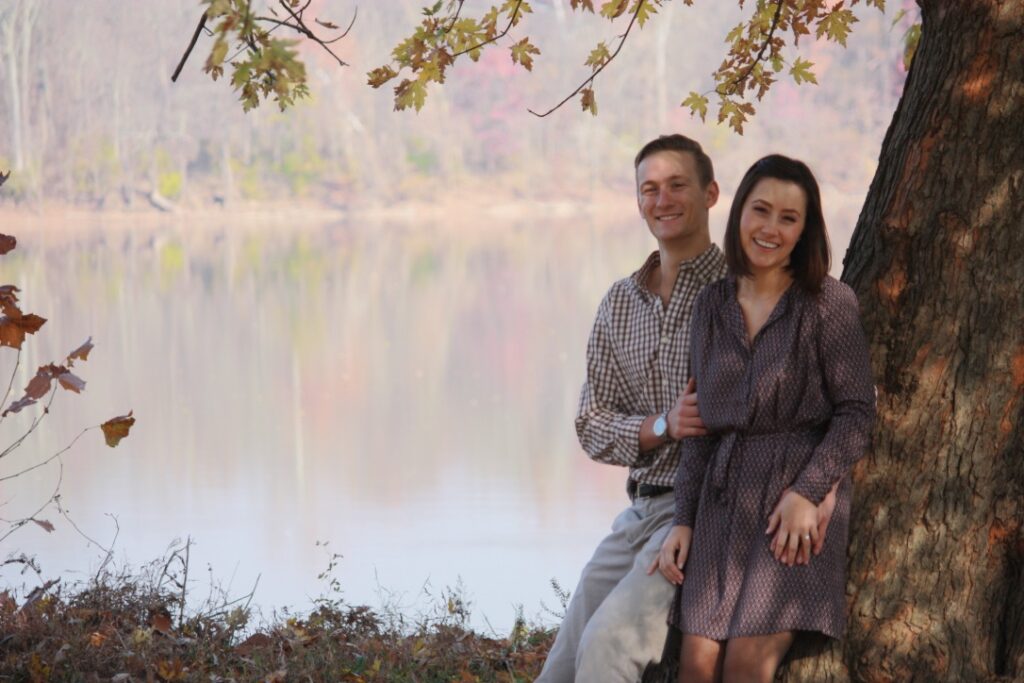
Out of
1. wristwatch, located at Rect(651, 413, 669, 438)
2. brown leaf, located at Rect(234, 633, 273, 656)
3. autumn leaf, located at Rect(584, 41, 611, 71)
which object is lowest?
brown leaf, located at Rect(234, 633, 273, 656)

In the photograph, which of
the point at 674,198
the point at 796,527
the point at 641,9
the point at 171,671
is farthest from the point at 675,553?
the point at 641,9

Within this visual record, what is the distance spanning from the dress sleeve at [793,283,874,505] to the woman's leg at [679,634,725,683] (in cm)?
34

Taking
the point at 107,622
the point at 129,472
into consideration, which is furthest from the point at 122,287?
the point at 107,622

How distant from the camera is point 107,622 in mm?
4391

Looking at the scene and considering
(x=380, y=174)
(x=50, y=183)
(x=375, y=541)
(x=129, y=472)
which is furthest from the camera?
(x=380, y=174)

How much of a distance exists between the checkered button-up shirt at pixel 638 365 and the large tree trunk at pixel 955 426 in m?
0.38

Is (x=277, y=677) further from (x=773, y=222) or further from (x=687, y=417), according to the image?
(x=773, y=222)

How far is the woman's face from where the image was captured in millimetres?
2602

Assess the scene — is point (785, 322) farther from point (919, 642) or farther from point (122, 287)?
point (122, 287)

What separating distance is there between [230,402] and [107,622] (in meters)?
7.68

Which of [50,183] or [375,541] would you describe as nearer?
[375,541]

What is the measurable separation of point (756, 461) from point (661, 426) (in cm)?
26

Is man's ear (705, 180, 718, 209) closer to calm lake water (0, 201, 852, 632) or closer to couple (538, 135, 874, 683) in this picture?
couple (538, 135, 874, 683)

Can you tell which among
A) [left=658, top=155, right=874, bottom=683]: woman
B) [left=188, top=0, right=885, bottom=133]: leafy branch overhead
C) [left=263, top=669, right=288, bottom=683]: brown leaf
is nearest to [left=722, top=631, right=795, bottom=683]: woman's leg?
[left=658, top=155, right=874, bottom=683]: woman
